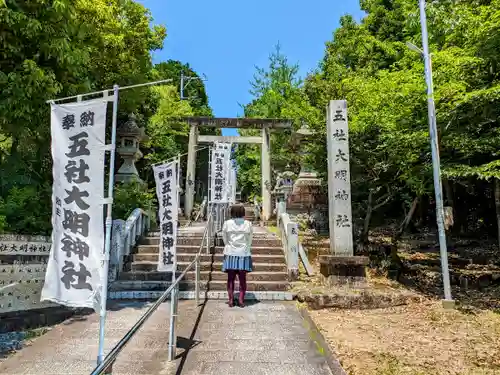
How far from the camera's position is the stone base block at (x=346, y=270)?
7895mm

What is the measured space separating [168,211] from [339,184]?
383 centimetres

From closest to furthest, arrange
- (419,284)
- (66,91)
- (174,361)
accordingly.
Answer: (174,361)
(66,91)
(419,284)

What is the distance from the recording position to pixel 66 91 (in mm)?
6961

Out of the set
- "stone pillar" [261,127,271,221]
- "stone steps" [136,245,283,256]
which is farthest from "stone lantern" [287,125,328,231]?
"stone steps" [136,245,283,256]

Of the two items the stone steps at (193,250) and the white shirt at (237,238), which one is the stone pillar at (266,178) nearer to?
the stone steps at (193,250)

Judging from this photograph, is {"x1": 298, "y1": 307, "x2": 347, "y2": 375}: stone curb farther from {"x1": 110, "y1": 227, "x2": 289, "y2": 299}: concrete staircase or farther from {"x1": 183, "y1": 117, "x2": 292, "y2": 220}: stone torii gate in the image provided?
{"x1": 183, "y1": 117, "x2": 292, "y2": 220}: stone torii gate

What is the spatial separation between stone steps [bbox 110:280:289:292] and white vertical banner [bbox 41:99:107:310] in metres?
4.15

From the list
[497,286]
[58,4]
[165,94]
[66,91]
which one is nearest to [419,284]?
[497,286]

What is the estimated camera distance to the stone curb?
404 cm

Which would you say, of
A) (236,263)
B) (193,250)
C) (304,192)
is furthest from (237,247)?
(304,192)

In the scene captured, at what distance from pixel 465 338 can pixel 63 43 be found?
7725 millimetres

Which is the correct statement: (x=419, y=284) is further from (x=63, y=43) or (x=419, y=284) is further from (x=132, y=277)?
(x=63, y=43)

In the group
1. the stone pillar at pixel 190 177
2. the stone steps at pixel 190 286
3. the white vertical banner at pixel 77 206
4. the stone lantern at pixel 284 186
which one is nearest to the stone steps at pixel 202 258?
the stone steps at pixel 190 286

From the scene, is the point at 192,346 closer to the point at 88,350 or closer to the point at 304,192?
the point at 88,350
